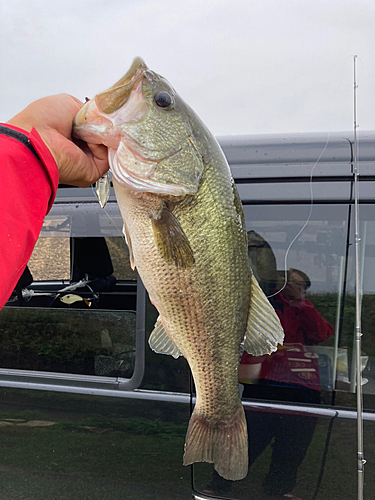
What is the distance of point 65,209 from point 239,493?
1659 millimetres

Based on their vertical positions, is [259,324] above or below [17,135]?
below

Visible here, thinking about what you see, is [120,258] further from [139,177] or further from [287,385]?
[139,177]

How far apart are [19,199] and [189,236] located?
519mm

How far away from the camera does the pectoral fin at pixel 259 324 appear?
4.80 ft

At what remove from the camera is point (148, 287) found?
54.1 inches

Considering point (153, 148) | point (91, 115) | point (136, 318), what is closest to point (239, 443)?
point (136, 318)

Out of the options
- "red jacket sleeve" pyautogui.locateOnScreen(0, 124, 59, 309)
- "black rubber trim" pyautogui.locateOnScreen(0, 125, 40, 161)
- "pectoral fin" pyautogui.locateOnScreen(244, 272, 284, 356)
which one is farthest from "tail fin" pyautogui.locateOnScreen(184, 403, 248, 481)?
"black rubber trim" pyautogui.locateOnScreen(0, 125, 40, 161)

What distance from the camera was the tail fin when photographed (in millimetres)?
1439

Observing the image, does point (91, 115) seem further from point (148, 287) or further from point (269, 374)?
point (269, 374)

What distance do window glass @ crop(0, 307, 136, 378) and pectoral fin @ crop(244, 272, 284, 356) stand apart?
0.81 m

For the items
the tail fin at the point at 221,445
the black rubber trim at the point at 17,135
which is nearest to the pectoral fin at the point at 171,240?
the black rubber trim at the point at 17,135

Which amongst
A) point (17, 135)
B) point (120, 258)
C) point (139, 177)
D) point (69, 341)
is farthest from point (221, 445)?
point (120, 258)

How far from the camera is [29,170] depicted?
1061 mm

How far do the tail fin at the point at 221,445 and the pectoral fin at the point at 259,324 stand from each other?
0.24 m
